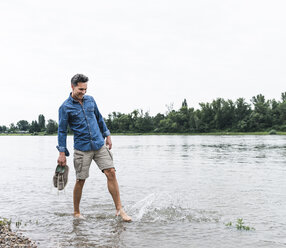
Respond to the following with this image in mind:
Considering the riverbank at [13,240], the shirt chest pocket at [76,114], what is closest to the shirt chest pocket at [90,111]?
the shirt chest pocket at [76,114]

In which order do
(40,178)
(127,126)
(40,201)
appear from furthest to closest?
(127,126)
(40,178)
(40,201)

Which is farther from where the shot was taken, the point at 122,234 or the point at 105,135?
the point at 105,135

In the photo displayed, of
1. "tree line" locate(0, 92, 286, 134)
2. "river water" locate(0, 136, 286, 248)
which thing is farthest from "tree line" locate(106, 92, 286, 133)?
"river water" locate(0, 136, 286, 248)

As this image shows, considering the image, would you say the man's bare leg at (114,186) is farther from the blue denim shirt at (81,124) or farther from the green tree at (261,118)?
the green tree at (261,118)

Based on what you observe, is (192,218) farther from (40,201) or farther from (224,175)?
(224,175)

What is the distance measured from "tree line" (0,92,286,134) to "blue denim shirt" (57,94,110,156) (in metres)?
108

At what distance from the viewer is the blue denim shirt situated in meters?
5.56

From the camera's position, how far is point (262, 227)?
5.24 meters

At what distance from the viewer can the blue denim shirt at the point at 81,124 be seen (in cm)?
556

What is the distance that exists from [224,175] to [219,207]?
495 centimetres

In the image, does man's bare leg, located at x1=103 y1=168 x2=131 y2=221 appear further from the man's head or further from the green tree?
the green tree

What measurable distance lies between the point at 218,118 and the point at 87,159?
382 feet

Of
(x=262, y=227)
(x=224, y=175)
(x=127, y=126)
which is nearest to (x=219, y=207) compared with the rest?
(x=262, y=227)

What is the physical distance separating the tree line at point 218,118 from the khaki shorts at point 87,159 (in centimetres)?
10782
